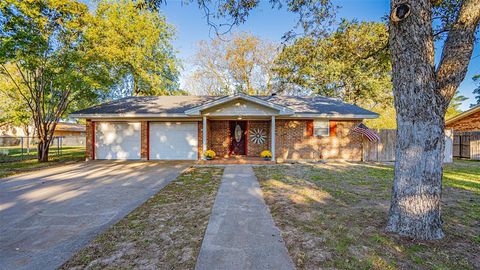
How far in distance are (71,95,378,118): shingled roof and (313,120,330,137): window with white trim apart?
2.08 feet

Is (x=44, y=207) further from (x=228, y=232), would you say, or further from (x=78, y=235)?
(x=228, y=232)

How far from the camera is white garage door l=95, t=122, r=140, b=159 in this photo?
473 inches

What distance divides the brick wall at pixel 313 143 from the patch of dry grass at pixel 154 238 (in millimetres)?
7515

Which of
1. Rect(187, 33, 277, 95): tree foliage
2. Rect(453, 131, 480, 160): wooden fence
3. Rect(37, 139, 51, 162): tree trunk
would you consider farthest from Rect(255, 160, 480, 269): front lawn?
Rect(187, 33, 277, 95): tree foliage

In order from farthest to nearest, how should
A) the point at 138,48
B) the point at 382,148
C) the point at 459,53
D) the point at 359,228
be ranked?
1. the point at 138,48
2. the point at 382,148
3. the point at 359,228
4. the point at 459,53

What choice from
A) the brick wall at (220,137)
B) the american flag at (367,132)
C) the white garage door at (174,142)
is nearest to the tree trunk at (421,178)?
the american flag at (367,132)

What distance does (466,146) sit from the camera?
13445 mm

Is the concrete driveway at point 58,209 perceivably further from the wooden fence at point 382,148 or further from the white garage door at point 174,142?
the wooden fence at point 382,148

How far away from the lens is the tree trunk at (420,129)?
297 centimetres

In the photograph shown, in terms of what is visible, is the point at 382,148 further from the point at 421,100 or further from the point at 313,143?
the point at 421,100

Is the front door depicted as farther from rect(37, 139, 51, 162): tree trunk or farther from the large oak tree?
rect(37, 139, 51, 162): tree trunk

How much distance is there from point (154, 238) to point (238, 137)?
31.9ft

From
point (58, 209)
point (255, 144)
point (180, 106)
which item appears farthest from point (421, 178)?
point (180, 106)

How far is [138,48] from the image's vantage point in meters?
19.4
